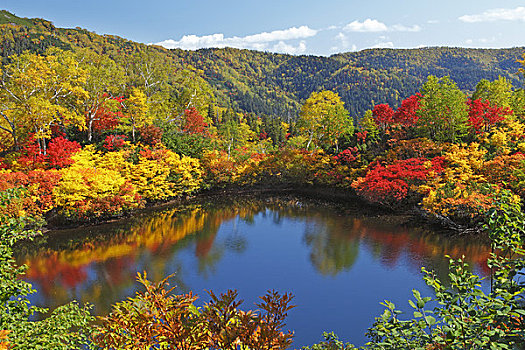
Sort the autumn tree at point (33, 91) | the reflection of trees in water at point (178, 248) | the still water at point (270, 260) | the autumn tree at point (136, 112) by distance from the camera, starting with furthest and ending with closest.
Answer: the autumn tree at point (136, 112) < the autumn tree at point (33, 91) < the reflection of trees in water at point (178, 248) < the still water at point (270, 260)

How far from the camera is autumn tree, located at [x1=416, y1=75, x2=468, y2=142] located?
63.0 ft

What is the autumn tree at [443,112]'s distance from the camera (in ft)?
63.0

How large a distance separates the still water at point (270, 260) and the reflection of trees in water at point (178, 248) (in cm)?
4

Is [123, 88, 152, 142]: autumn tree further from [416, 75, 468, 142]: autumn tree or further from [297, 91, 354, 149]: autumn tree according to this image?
[416, 75, 468, 142]: autumn tree

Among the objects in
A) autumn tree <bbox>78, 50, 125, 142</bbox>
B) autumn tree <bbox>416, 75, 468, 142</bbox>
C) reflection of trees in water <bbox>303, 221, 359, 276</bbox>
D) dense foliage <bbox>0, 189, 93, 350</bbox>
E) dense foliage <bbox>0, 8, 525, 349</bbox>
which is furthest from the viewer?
autumn tree <bbox>78, 50, 125, 142</bbox>

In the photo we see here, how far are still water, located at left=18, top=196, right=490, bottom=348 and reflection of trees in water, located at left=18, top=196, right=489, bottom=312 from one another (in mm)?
41

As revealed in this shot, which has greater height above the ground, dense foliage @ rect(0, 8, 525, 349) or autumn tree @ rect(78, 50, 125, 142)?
autumn tree @ rect(78, 50, 125, 142)

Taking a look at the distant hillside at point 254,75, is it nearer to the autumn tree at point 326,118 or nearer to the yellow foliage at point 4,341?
the autumn tree at point 326,118

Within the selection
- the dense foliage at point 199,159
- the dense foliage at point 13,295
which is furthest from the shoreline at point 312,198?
the dense foliage at point 13,295

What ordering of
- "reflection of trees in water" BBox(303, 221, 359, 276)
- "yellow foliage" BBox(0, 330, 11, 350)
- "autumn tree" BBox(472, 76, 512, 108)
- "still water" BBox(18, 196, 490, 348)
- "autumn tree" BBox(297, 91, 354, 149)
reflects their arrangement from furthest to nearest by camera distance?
"autumn tree" BBox(297, 91, 354, 149)
"autumn tree" BBox(472, 76, 512, 108)
"reflection of trees in water" BBox(303, 221, 359, 276)
"still water" BBox(18, 196, 490, 348)
"yellow foliage" BBox(0, 330, 11, 350)

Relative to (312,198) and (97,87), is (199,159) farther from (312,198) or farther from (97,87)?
(312,198)

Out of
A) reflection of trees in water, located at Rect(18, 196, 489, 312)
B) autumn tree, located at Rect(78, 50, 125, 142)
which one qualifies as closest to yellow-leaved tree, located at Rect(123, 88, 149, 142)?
autumn tree, located at Rect(78, 50, 125, 142)

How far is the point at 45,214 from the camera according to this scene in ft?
55.8

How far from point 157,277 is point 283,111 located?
4843 inches
